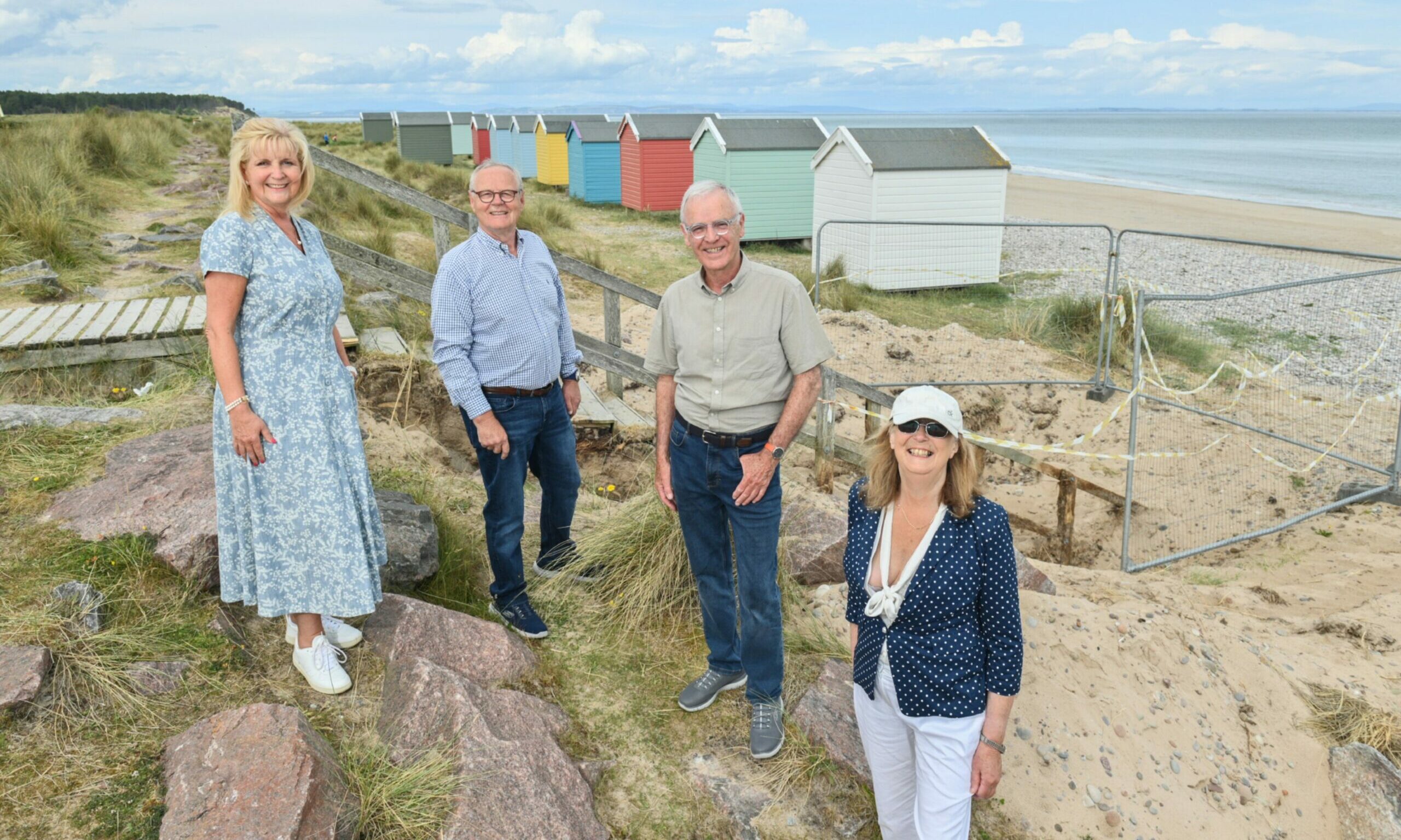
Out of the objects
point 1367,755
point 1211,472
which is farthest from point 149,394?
point 1211,472

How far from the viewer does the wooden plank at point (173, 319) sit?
20.1 feet

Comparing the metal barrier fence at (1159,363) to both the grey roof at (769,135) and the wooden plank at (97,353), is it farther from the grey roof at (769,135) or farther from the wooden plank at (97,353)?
the wooden plank at (97,353)

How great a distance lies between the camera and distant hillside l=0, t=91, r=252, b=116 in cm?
5117

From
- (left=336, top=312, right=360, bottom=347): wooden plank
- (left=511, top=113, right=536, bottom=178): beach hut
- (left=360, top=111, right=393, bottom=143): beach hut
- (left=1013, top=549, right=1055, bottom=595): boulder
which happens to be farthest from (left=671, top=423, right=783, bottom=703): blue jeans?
(left=360, top=111, right=393, bottom=143): beach hut

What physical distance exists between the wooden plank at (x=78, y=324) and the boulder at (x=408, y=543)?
3110mm

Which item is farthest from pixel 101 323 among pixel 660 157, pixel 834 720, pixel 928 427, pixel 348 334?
pixel 660 157

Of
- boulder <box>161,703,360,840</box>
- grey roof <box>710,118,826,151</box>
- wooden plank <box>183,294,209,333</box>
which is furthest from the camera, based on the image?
grey roof <box>710,118,826,151</box>

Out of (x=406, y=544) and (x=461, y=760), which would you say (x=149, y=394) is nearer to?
(x=406, y=544)

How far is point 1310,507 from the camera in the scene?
7297mm

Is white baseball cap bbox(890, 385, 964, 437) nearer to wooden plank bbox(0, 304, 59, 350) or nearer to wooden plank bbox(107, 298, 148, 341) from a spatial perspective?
wooden plank bbox(107, 298, 148, 341)

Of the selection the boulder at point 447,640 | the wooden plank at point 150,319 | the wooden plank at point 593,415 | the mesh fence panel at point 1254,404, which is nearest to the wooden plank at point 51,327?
the wooden plank at point 150,319

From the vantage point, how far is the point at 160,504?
383cm

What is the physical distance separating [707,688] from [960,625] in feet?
4.26

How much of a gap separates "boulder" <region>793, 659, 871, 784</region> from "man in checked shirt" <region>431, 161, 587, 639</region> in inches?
44.1
